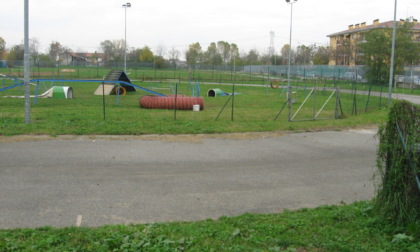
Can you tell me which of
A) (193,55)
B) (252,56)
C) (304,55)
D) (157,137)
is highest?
(252,56)

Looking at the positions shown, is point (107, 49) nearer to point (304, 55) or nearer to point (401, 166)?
point (304, 55)

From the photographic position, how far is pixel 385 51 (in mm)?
46000

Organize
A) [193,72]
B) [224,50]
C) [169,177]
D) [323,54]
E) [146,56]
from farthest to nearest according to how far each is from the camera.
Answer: [224,50]
[146,56]
[323,54]
[193,72]
[169,177]

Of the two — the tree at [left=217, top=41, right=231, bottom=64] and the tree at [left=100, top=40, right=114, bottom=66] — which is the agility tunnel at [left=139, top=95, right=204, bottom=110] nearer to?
the tree at [left=100, top=40, right=114, bottom=66]

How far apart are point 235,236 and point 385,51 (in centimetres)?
4616

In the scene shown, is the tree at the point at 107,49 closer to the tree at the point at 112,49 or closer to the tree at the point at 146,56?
the tree at the point at 112,49

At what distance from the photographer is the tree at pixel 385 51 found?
150 feet

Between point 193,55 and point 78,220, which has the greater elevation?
point 193,55

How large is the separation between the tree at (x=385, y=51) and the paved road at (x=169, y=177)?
36887mm

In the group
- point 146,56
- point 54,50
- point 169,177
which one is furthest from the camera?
point 54,50

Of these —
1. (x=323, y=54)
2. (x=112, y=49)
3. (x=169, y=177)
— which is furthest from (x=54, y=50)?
(x=169, y=177)

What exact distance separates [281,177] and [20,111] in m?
13.5

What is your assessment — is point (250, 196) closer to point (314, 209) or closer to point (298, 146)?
point (314, 209)

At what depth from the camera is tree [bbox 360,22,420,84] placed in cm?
4572
